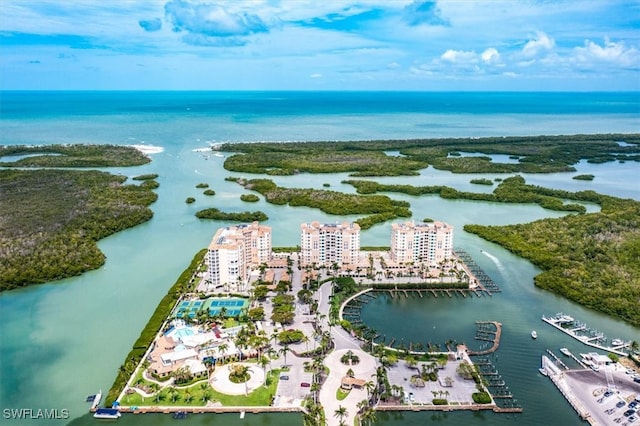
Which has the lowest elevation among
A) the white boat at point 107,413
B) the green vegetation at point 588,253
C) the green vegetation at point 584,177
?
the white boat at point 107,413

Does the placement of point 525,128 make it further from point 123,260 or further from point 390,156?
point 123,260

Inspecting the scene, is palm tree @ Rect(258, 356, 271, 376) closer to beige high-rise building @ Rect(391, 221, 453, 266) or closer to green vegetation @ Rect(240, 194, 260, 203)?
beige high-rise building @ Rect(391, 221, 453, 266)

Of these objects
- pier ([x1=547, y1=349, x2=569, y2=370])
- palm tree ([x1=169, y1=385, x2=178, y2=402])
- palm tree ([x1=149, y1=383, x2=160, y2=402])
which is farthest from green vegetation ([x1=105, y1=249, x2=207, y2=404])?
pier ([x1=547, y1=349, x2=569, y2=370])

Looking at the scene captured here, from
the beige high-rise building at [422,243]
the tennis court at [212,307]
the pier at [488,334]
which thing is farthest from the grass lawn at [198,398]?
the beige high-rise building at [422,243]

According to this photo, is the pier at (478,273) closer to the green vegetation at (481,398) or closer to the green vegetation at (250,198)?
the green vegetation at (481,398)

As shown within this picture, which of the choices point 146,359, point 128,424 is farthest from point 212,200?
point 128,424
